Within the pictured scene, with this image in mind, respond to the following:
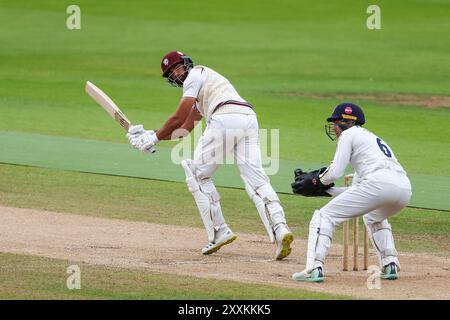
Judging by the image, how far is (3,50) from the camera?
31.3 metres

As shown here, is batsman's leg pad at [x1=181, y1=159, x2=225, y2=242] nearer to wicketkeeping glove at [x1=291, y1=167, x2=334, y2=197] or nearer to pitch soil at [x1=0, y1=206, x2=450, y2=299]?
pitch soil at [x1=0, y1=206, x2=450, y2=299]

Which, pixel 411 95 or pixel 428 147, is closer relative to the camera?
pixel 428 147

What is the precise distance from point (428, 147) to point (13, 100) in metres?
9.16

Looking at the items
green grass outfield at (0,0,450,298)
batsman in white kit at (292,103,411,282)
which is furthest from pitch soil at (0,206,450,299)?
green grass outfield at (0,0,450,298)

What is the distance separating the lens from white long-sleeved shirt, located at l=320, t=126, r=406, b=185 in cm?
1034

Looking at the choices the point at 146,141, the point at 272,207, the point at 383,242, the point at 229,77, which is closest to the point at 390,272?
the point at 383,242

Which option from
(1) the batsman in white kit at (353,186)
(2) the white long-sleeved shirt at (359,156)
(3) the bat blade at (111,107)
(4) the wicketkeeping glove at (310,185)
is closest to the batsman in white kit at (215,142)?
(3) the bat blade at (111,107)

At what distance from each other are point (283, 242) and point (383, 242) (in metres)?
1.08

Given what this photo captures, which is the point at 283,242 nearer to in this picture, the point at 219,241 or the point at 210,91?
the point at 219,241

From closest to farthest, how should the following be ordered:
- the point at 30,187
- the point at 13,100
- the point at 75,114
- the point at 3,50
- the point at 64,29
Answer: the point at 30,187
the point at 75,114
the point at 13,100
the point at 3,50
the point at 64,29

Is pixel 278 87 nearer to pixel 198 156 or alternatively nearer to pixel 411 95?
pixel 411 95

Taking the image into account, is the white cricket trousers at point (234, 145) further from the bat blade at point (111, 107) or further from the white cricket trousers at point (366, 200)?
the white cricket trousers at point (366, 200)
